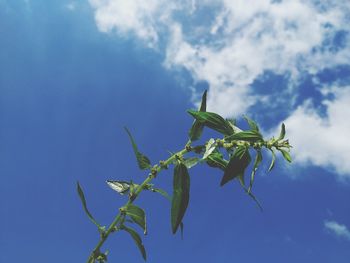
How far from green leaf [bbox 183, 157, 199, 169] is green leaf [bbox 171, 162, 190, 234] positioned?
0.05 meters

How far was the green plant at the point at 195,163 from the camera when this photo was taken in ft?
4.63

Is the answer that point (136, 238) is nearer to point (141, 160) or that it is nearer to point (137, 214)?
point (137, 214)

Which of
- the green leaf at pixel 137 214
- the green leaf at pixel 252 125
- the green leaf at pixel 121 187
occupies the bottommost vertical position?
the green leaf at pixel 137 214

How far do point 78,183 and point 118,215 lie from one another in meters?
0.20

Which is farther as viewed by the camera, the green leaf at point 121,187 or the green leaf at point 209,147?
the green leaf at point 121,187

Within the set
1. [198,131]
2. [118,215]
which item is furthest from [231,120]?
[118,215]

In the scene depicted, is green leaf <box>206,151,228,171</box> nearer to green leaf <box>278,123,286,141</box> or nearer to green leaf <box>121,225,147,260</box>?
green leaf <box>278,123,286,141</box>

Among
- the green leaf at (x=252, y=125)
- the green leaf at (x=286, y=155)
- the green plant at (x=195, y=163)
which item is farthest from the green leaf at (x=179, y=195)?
the green leaf at (x=286, y=155)

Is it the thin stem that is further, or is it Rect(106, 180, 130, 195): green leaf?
Rect(106, 180, 130, 195): green leaf

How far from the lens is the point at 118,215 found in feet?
4.77

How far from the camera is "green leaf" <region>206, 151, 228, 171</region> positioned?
5.09 ft

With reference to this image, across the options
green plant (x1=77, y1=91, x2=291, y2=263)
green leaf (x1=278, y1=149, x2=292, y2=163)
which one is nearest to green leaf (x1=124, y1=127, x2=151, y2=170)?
green plant (x1=77, y1=91, x2=291, y2=263)

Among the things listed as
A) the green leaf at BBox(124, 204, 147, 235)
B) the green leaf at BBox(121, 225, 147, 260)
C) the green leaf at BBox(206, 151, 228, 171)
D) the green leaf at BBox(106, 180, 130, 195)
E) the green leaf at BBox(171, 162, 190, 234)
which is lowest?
the green leaf at BBox(121, 225, 147, 260)

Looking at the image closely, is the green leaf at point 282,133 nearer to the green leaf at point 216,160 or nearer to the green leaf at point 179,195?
the green leaf at point 216,160
